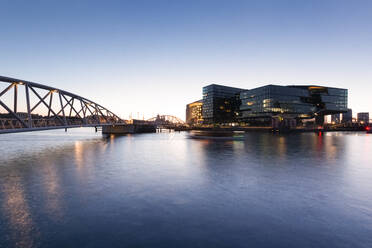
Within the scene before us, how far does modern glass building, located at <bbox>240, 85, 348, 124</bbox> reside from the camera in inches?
5020

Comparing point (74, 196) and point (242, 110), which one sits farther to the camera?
point (242, 110)

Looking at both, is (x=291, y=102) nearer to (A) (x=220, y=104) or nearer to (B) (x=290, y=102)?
(B) (x=290, y=102)

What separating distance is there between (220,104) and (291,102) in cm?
5835

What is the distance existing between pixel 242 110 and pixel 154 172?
470 feet

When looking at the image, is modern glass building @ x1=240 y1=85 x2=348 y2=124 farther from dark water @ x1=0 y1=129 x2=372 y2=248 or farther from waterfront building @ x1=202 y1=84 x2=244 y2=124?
dark water @ x1=0 y1=129 x2=372 y2=248

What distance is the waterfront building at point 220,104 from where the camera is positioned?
561ft

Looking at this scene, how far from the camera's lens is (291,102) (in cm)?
13275

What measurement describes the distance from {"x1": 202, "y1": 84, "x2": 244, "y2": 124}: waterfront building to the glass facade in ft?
70.0

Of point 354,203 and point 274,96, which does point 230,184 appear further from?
point 274,96

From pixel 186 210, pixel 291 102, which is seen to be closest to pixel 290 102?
pixel 291 102

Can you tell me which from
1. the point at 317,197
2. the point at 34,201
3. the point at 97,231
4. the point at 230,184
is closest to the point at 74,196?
the point at 34,201

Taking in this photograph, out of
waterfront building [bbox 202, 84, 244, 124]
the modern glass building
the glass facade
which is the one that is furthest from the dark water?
waterfront building [bbox 202, 84, 244, 124]

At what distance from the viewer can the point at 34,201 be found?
33.0ft

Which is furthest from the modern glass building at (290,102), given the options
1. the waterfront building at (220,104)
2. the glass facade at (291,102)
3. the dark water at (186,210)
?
the dark water at (186,210)
